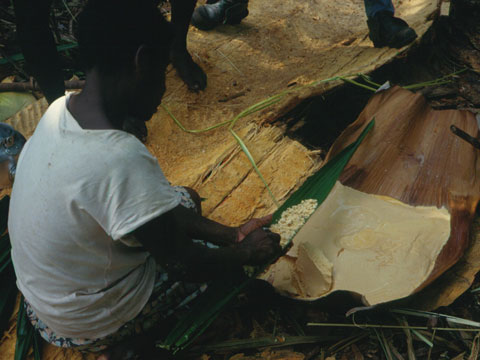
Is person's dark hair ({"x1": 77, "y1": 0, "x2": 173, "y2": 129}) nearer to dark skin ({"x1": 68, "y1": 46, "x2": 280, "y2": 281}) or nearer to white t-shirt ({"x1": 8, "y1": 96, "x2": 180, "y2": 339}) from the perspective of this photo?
dark skin ({"x1": 68, "y1": 46, "x2": 280, "y2": 281})

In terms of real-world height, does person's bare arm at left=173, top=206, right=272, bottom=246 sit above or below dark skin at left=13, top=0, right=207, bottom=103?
below

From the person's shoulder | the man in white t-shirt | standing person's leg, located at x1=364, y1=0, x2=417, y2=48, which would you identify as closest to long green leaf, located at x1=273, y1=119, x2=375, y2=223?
the man in white t-shirt

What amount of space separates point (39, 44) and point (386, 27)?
7.28ft

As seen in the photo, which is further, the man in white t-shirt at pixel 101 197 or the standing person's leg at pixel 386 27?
the standing person's leg at pixel 386 27

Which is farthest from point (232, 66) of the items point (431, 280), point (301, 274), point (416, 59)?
point (431, 280)

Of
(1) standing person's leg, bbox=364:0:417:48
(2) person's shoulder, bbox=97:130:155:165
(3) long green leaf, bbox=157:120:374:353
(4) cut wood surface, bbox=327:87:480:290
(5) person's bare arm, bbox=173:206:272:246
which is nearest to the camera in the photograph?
(2) person's shoulder, bbox=97:130:155:165

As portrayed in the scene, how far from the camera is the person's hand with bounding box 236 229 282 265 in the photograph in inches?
54.8

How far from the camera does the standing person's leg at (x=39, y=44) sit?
1.86 m

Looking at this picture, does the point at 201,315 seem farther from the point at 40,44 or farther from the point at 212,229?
the point at 40,44

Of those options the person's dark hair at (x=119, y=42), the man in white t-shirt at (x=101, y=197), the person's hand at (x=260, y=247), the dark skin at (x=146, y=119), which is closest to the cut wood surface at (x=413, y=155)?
the person's hand at (x=260, y=247)

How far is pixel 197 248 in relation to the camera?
4.02 feet

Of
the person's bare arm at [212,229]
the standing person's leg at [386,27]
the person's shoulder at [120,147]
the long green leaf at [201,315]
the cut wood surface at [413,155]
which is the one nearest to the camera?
the person's shoulder at [120,147]

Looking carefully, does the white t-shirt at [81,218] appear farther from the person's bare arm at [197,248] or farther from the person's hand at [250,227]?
the person's hand at [250,227]

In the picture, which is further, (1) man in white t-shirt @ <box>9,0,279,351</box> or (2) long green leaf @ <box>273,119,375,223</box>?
(2) long green leaf @ <box>273,119,375,223</box>
